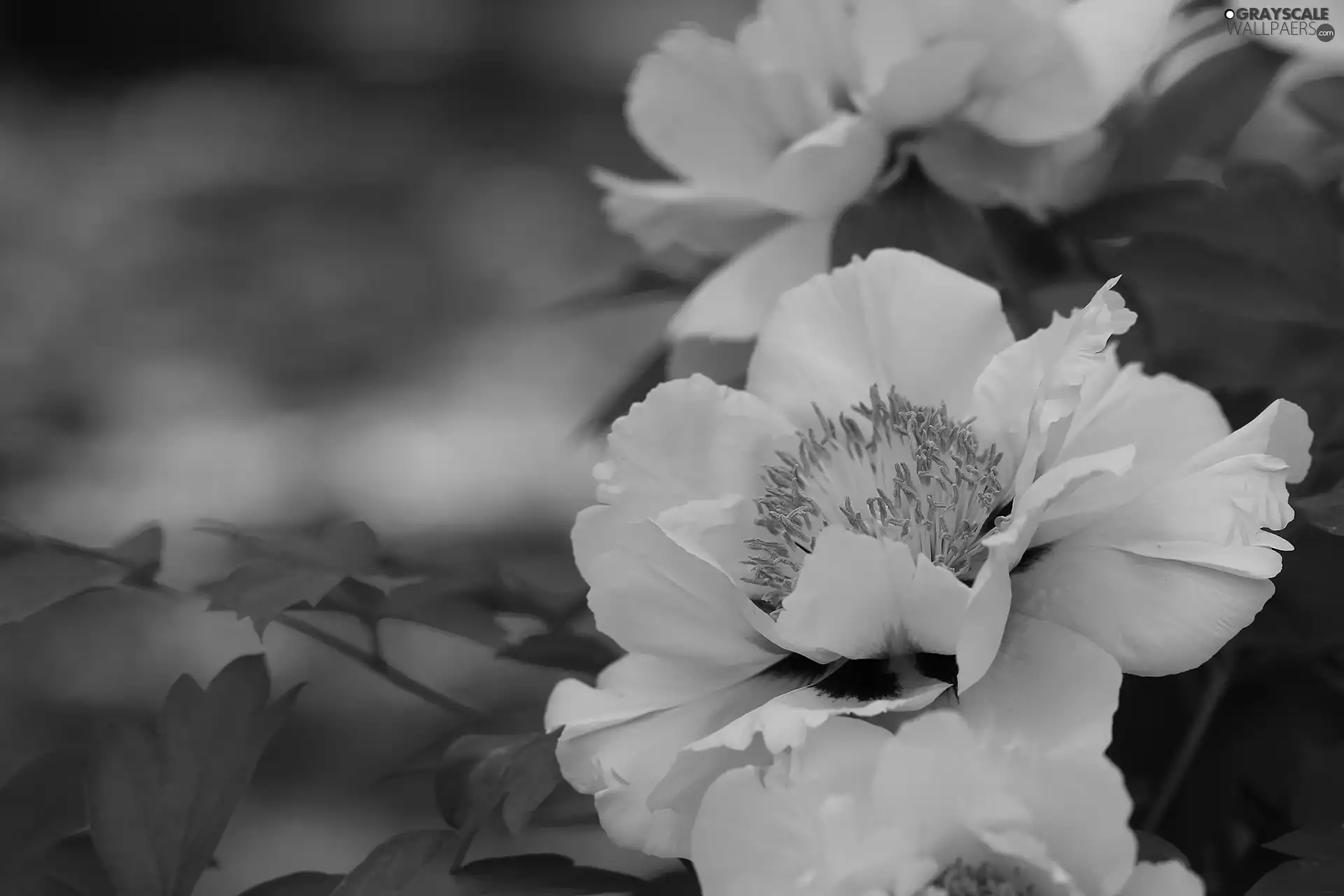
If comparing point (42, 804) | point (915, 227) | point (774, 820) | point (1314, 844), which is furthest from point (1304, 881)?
point (42, 804)

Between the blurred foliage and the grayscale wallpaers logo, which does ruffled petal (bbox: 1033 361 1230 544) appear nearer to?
the blurred foliage

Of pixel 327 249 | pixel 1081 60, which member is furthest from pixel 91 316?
pixel 1081 60

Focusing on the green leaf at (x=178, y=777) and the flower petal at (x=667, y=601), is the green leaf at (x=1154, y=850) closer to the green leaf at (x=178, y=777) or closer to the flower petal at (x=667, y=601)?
the flower petal at (x=667, y=601)

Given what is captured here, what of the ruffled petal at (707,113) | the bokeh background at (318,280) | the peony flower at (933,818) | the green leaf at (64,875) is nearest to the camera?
the peony flower at (933,818)

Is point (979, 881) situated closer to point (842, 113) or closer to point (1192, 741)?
point (1192, 741)

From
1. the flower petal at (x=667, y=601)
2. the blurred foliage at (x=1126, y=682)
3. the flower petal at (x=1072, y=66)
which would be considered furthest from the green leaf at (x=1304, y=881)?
the flower petal at (x=1072, y=66)

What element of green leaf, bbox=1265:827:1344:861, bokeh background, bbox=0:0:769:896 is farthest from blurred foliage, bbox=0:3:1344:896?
bokeh background, bbox=0:0:769:896
